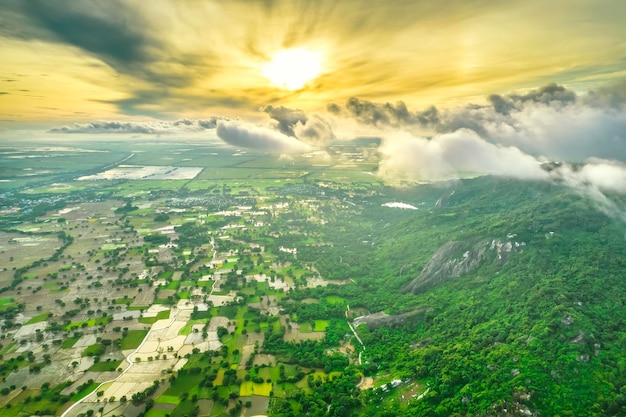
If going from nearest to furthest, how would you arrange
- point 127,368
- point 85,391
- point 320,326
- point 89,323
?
point 85,391
point 127,368
point 320,326
point 89,323

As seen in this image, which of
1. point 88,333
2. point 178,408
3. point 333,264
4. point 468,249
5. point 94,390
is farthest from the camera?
point 333,264

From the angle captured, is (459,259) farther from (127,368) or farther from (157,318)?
(127,368)

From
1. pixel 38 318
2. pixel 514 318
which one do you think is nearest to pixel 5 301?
pixel 38 318

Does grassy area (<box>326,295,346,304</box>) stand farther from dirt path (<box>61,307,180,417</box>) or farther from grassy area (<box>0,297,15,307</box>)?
grassy area (<box>0,297,15,307</box>)

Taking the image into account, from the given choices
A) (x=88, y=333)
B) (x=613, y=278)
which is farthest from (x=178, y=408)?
(x=613, y=278)

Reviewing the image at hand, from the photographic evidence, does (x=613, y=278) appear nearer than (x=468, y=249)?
Yes

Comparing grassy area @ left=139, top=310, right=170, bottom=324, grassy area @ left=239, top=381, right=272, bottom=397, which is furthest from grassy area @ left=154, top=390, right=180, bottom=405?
grassy area @ left=139, top=310, right=170, bottom=324

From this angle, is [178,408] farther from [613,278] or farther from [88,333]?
[613,278]
